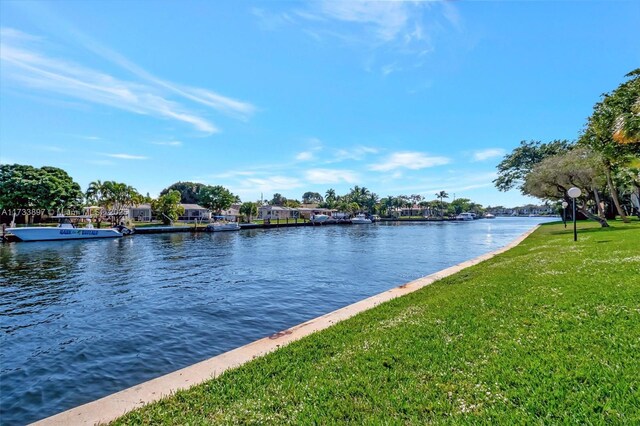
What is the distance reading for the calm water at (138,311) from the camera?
6816mm

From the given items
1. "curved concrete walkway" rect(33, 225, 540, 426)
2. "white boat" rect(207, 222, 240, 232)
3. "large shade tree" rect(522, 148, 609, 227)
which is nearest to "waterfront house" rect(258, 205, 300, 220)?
"white boat" rect(207, 222, 240, 232)

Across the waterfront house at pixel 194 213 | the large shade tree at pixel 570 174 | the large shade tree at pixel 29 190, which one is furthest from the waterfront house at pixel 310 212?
the large shade tree at pixel 570 174

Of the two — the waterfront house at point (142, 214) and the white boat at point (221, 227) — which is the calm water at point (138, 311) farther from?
the waterfront house at point (142, 214)

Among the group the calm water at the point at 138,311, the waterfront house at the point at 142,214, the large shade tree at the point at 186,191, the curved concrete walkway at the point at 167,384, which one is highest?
the large shade tree at the point at 186,191

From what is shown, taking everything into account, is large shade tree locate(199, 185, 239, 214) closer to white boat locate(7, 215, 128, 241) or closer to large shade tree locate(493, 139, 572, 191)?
white boat locate(7, 215, 128, 241)

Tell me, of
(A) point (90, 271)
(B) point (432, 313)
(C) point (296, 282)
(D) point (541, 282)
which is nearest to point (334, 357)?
(B) point (432, 313)

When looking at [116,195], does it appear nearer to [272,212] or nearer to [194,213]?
[194,213]

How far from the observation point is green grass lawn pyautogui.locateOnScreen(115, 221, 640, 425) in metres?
3.60

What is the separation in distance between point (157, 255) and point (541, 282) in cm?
2666

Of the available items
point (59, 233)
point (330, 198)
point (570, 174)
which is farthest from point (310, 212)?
point (570, 174)

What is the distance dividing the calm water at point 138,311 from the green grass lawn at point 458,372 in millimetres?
2954

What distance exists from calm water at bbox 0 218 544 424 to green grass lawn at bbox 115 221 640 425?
295 cm

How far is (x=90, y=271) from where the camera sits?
2044 centimetres

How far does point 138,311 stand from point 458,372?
1078 cm
